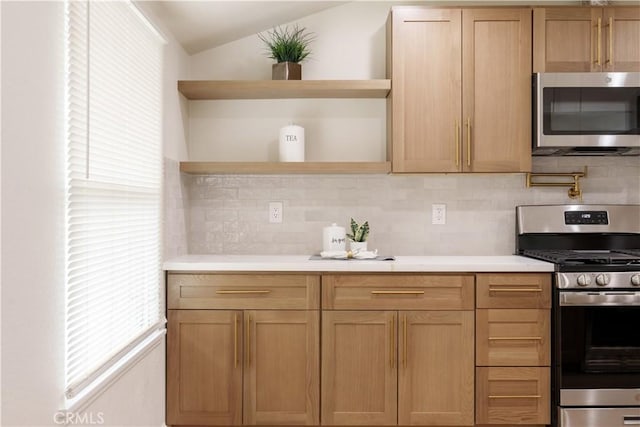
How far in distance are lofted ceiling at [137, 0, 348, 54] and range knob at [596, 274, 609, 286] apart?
81.5 inches

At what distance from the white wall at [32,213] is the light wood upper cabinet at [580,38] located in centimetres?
233

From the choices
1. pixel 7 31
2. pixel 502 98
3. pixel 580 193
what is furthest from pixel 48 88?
pixel 580 193

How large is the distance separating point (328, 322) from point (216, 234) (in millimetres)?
964

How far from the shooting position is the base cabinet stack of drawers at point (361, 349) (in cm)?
246

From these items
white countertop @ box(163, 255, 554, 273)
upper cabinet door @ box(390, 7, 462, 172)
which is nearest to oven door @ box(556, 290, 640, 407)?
white countertop @ box(163, 255, 554, 273)

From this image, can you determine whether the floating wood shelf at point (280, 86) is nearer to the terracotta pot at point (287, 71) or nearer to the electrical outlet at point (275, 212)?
the terracotta pot at point (287, 71)

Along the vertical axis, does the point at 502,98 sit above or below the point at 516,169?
above

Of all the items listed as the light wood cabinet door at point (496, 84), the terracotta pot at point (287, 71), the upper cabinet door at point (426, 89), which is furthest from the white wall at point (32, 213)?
the light wood cabinet door at point (496, 84)

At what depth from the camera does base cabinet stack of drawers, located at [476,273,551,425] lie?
2.46 m

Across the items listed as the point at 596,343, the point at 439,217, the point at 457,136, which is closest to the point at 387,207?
the point at 439,217

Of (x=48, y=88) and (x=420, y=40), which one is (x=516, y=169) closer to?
(x=420, y=40)

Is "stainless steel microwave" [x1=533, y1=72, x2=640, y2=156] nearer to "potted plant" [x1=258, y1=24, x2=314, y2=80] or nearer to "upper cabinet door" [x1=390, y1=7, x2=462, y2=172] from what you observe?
"upper cabinet door" [x1=390, y1=7, x2=462, y2=172]

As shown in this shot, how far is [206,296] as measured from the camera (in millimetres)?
2484

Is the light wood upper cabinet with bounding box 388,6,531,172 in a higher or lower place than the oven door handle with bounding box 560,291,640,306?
A: higher
